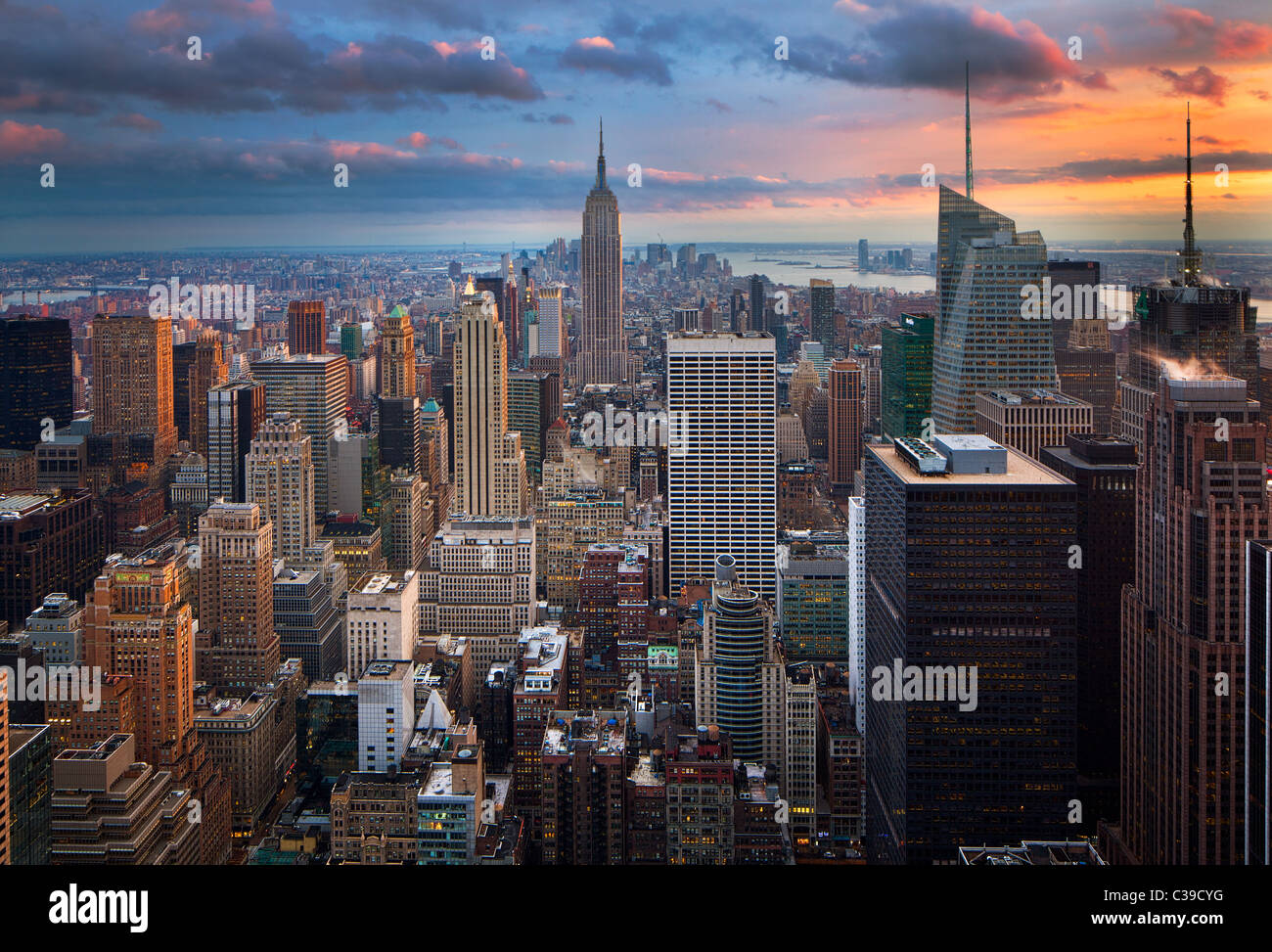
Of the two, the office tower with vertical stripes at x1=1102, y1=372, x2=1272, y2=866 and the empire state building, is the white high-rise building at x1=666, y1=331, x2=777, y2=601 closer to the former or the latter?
the empire state building

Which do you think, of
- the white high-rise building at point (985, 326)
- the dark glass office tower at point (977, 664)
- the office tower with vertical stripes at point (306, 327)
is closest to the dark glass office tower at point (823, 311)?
the white high-rise building at point (985, 326)

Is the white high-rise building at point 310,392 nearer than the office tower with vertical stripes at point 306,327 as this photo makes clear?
No

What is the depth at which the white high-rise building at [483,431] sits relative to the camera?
2102cm

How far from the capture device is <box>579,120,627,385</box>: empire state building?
13211mm

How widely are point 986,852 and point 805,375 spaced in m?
12.4

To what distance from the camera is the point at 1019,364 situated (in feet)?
62.3

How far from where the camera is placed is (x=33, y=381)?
13500 millimetres

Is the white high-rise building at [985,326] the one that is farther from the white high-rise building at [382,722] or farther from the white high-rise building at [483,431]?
the white high-rise building at [382,722]

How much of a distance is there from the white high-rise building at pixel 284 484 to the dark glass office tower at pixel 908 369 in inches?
379

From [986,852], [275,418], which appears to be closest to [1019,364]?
[986,852]

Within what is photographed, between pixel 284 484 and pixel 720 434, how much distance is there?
729 centimetres

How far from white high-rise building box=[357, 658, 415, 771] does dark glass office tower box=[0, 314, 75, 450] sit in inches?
200
